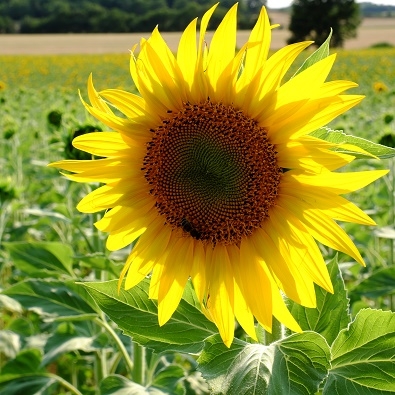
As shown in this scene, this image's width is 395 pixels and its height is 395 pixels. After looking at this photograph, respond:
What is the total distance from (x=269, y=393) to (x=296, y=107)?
1.81 feet

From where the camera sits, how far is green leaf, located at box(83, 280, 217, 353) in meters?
1.47

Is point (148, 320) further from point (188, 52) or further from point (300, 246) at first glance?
point (188, 52)

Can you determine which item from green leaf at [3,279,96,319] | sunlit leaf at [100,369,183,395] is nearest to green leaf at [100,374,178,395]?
sunlit leaf at [100,369,183,395]

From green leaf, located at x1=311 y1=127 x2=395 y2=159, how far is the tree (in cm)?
4372

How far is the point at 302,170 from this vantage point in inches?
51.7

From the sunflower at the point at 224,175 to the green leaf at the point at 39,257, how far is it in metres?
1.03

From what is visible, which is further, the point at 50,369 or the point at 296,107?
the point at 50,369

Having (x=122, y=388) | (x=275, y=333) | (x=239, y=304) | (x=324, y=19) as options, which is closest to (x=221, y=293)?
(x=239, y=304)

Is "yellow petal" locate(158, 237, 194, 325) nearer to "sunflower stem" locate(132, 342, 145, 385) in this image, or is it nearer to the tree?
"sunflower stem" locate(132, 342, 145, 385)

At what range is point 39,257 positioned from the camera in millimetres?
2457

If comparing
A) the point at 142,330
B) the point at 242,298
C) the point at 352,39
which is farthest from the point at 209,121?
the point at 352,39

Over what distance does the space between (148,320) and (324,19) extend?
4860cm

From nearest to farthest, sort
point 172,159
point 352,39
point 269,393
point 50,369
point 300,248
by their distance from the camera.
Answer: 1. point 269,393
2. point 300,248
3. point 172,159
4. point 50,369
5. point 352,39

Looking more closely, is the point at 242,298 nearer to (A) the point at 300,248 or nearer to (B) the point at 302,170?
(A) the point at 300,248
